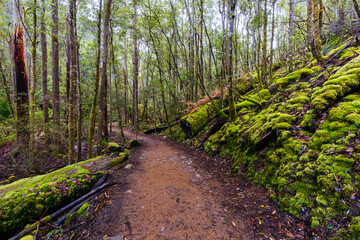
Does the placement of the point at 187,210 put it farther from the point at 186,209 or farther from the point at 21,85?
the point at 21,85

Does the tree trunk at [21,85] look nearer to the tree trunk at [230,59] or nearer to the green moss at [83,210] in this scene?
the green moss at [83,210]

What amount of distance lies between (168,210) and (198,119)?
6996mm

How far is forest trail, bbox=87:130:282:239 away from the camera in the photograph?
2748mm

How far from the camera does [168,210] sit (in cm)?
339

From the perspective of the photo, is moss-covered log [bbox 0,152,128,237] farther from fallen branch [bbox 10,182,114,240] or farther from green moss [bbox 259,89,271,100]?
green moss [bbox 259,89,271,100]

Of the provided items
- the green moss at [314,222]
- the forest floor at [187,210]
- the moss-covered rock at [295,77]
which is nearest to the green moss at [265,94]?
the moss-covered rock at [295,77]

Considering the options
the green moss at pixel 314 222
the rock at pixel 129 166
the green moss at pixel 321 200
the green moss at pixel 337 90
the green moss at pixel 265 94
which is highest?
the green moss at pixel 265 94

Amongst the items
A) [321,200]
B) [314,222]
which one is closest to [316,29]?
[321,200]

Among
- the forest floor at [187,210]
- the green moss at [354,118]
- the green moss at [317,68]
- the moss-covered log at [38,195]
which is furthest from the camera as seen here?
the green moss at [317,68]

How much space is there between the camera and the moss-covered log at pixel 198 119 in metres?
9.63

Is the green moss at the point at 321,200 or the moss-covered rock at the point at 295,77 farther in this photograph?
the moss-covered rock at the point at 295,77

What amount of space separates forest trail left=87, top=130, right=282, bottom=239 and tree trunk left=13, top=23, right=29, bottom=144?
5.66 m

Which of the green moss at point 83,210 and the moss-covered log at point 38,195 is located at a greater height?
the moss-covered log at point 38,195

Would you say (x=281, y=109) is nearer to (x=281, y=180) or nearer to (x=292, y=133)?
(x=292, y=133)
